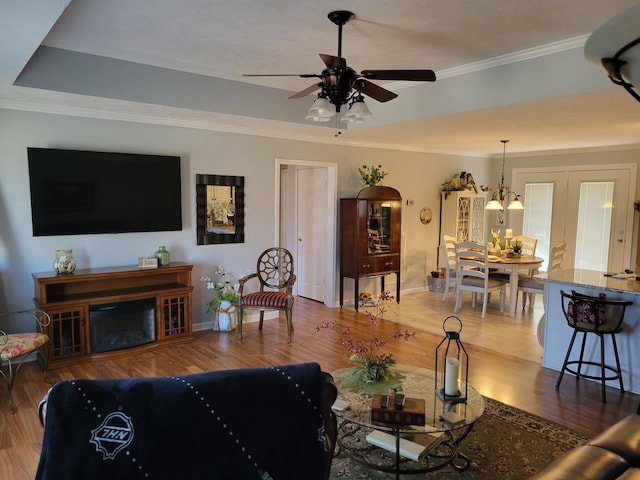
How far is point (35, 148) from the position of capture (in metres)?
4.01

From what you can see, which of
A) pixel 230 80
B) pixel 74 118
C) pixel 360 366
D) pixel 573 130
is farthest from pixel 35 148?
pixel 573 130

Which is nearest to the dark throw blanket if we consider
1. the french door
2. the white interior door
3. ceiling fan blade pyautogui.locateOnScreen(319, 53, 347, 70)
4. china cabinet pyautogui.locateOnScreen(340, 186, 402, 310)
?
ceiling fan blade pyautogui.locateOnScreen(319, 53, 347, 70)

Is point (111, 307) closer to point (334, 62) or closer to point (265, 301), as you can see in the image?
point (265, 301)

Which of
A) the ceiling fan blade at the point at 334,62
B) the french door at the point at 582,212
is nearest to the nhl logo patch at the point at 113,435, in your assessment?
the ceiling fan blade at the point at 334,62

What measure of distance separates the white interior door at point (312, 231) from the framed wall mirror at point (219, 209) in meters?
1.42

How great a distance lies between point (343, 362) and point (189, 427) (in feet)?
9.81

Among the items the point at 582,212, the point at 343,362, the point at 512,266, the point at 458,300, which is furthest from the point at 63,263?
the point at 582,212

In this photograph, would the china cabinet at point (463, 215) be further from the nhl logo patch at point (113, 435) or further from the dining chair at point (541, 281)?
the nhl logo patch at point (113, 435)

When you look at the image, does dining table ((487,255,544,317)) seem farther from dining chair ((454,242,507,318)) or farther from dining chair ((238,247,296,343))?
dining chair ((238,247,296,343))

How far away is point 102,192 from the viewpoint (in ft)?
14.4

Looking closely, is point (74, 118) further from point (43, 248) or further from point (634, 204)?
point (634, 204)

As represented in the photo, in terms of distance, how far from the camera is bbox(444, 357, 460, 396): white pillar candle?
101 inches

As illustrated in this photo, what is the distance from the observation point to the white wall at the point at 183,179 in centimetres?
403

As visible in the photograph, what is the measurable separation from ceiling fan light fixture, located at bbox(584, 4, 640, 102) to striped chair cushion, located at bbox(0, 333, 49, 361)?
12.4 feet
